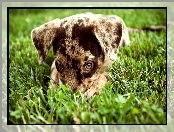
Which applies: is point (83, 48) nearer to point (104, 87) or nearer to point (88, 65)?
point (88, 65)

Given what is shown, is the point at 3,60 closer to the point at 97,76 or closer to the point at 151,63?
the point at 97,76

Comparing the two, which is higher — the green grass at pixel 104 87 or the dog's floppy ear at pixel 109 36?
the dog's floppy ear at pixel 109 36

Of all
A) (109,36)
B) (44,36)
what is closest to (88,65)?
(109,36)

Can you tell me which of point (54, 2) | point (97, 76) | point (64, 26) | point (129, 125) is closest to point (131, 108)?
point (129, 125)

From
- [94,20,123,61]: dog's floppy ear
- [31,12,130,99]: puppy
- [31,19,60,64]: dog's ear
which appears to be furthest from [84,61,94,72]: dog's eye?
[31,19,60,64]: dog's ear

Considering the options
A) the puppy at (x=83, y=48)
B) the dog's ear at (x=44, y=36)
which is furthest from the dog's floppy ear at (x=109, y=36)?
the dog's ear at (x=44, y=36)

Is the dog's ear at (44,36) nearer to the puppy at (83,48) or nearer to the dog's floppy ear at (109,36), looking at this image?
the puppy at (83,48)
